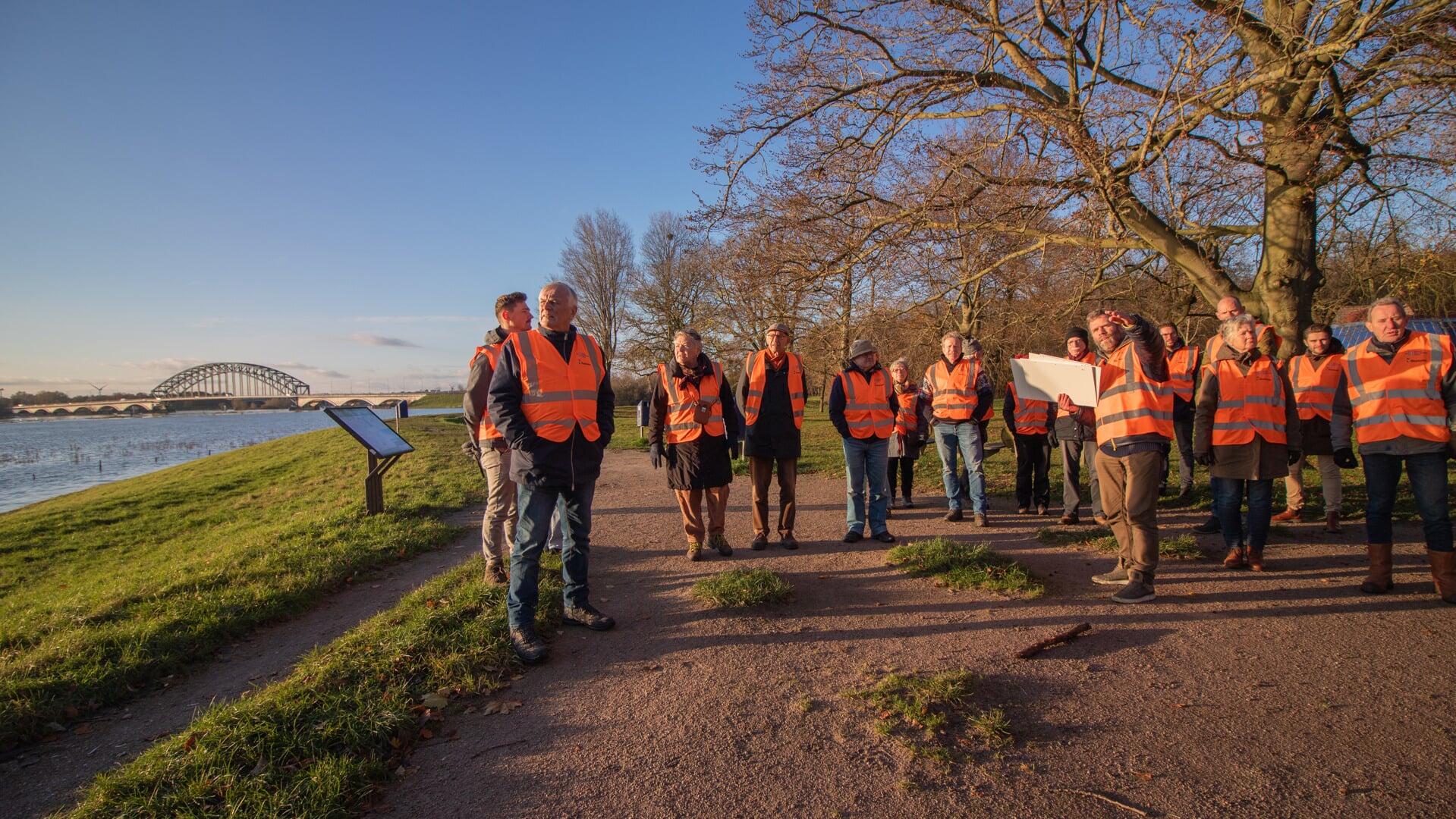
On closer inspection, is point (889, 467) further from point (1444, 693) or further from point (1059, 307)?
point (1059, 307)

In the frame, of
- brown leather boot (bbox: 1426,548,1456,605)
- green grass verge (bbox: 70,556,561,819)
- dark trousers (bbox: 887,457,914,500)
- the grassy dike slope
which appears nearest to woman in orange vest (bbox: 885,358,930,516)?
dark trousers (bbox: 887,457,914,500)

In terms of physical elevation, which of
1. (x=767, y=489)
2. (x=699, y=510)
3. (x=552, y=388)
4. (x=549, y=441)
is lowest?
(x=699, y=510)

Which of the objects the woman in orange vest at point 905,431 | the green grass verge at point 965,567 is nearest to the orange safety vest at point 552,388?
the green grass verge at point 965,567

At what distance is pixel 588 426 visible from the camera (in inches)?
175

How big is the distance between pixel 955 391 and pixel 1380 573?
3.73 m

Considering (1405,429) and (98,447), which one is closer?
(1405,429)

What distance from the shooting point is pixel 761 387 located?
6.50m

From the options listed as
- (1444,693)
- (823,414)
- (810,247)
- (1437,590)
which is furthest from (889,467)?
→ (823,414)

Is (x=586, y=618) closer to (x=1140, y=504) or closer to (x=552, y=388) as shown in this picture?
(x=552, y=388)

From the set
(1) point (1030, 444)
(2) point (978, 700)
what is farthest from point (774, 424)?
(2) point (978, 700)

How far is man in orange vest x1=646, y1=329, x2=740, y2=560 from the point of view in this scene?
5.96 metres

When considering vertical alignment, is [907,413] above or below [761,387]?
below

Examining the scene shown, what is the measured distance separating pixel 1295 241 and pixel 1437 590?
4.83 meters

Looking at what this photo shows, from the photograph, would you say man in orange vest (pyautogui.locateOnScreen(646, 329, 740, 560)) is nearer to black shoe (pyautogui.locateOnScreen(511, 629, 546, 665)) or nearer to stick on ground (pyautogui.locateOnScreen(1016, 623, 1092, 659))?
black shoe (pyautogui.locateOnScreen(511, 629, 546, 665))
